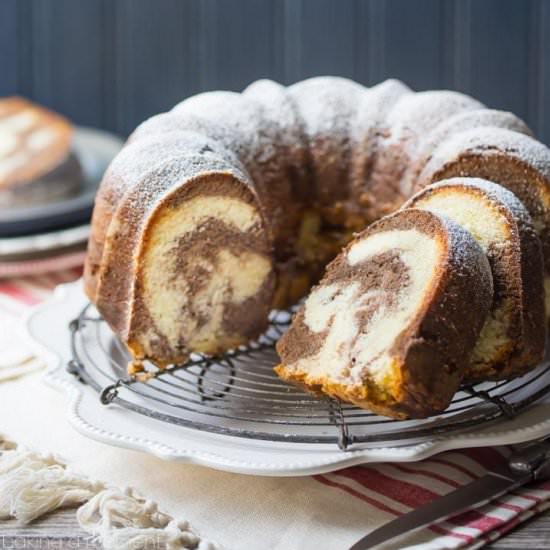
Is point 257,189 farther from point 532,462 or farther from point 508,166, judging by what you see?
point 532,462

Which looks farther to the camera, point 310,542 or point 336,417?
point 336,417

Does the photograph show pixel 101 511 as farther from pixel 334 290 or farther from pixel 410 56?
pixel 410 56

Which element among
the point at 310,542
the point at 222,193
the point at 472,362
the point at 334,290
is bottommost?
the point at 310,542

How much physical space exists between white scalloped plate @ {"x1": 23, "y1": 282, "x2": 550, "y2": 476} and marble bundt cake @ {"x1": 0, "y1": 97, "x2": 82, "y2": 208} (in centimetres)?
112

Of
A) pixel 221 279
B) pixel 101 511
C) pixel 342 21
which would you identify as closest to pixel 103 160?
pixel 342 21

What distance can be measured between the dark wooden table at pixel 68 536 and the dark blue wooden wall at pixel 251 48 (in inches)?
81.5

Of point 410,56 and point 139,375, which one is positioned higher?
point 410,56

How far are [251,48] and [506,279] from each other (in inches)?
78.3

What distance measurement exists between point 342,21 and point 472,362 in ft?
6.31

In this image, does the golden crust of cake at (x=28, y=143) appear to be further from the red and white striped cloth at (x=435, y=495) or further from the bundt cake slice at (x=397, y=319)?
the red and white striped cloth at (x=435, y=495)

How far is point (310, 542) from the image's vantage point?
1543mm

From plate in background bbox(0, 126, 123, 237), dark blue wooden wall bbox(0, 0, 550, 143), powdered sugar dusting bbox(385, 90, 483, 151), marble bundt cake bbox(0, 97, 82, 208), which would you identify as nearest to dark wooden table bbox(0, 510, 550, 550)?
powdered sugar dusting bbox(385, 90, 483, 151)

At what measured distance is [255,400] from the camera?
1903 mm

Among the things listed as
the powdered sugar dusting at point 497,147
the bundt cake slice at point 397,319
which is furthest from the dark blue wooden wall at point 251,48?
the bundt cake slice at point 397,319
